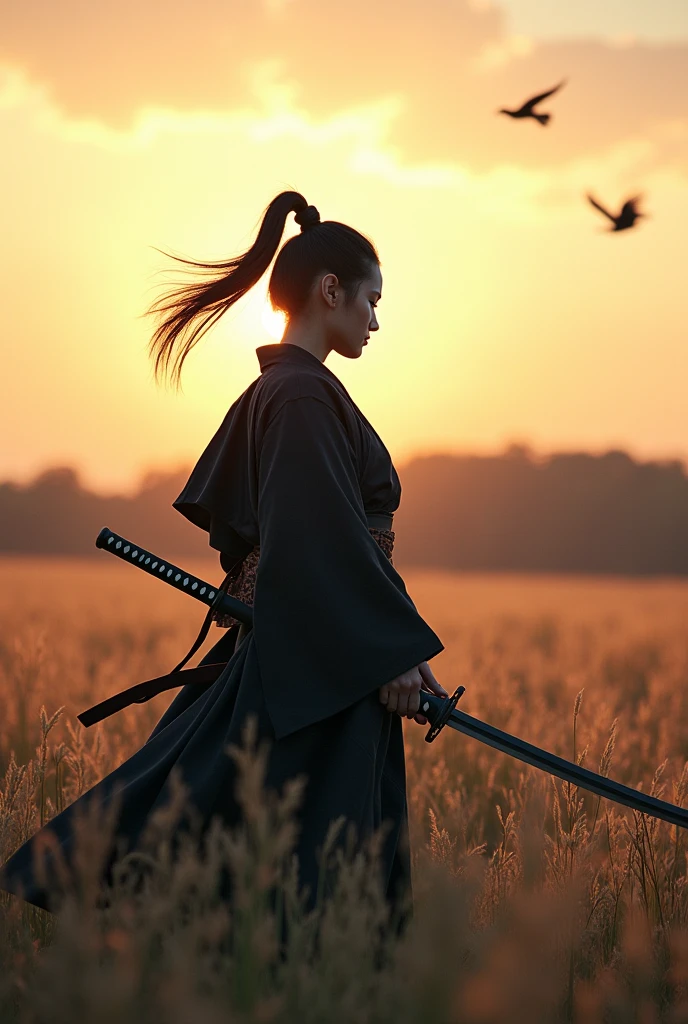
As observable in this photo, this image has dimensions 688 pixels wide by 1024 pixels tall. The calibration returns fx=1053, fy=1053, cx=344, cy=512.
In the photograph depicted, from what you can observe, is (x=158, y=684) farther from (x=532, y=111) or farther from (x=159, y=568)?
(x=532, y=111)

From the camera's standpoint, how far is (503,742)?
2.32m

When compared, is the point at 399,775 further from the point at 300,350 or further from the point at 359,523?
the point at 300,350

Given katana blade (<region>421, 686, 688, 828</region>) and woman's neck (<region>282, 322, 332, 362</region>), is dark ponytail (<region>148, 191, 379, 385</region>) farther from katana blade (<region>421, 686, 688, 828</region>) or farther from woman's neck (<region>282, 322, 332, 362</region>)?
katana blade (<region>421, 686, 688, 828</region>)

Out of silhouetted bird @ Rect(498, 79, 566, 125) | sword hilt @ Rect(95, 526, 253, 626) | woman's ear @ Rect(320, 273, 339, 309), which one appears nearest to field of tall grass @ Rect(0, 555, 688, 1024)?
sword hilt @ Rect(95, 526, 253, 626)

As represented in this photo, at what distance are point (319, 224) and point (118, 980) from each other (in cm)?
188

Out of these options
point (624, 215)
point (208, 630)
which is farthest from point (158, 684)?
point (624, 215)

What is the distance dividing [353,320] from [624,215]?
54.9 inches

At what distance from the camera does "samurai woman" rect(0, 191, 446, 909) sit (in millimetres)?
2160

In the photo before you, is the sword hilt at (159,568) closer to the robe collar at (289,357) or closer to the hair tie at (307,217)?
the robe collar at (289,357)

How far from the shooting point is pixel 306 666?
7.17 ft

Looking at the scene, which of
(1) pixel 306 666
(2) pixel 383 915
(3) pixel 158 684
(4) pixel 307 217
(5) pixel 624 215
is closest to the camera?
(2) pixel 383 915

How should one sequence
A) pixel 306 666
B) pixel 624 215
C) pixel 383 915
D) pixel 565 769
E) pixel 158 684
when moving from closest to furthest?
pixel 383 915 → pixel 306 666 → pixel 565 769 → pixel 158 684 → pixel 624 215

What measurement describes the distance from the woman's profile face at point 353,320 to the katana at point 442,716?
26.1 inches

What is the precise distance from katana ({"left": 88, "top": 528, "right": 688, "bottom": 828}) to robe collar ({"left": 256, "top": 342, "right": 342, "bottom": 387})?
535mm
